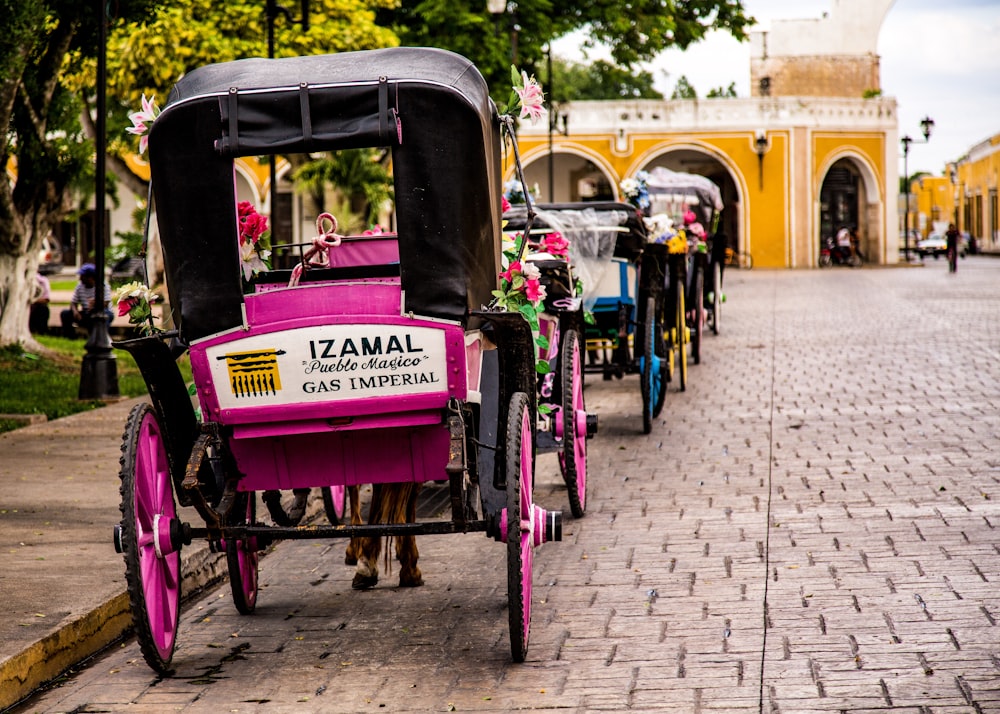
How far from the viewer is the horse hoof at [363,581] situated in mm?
6390

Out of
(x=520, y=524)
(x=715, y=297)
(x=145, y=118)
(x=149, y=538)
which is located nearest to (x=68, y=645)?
(x=149, y=538)

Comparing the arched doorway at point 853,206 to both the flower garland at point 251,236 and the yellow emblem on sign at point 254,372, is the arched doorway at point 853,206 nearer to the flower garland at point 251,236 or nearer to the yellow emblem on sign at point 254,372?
the flower garland at point 251,236

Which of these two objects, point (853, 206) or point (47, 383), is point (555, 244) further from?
point (853, 206)

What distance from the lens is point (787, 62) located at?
198 feet

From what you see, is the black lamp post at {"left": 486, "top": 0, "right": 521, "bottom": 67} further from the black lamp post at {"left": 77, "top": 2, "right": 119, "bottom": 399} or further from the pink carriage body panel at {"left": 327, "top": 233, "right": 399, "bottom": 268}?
the pink carriage body panel at {"left": 327, "top": 233, "right": 399, "bottom": 268}

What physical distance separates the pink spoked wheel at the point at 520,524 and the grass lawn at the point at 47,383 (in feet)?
23.3

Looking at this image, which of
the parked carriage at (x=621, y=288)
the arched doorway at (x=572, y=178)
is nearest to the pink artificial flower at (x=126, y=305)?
the parked carriage at (x=621, y=288)

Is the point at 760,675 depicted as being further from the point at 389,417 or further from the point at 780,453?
the point at 780,453

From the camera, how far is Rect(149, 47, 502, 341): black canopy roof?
5.06 m

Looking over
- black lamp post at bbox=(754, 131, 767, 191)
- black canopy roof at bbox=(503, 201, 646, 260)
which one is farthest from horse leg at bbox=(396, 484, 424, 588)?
black lamp post at bbox=(754, 131, 767, 191)

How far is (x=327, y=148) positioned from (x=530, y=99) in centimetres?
118

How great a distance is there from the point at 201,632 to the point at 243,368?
1.35 m

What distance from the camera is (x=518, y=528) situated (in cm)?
499

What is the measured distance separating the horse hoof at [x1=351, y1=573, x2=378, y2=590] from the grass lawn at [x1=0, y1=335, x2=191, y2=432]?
5893 millimetres
